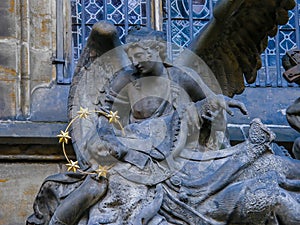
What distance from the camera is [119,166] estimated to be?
10.7 metres

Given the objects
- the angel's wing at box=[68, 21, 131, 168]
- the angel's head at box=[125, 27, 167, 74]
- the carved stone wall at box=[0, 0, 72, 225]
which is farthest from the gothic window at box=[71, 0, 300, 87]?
the angel's head at box=[125, 27, 167, 74]

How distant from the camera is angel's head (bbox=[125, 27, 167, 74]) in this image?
10977mm

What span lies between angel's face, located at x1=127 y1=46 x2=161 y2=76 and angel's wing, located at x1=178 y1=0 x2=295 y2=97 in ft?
1.78

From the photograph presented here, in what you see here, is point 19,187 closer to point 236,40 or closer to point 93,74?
point 93,74

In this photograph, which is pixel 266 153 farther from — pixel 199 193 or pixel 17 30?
pixel 17 30

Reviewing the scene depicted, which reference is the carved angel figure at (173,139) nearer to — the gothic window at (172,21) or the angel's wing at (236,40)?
the angel's wing at (236,40)

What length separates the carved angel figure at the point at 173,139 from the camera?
10508mm

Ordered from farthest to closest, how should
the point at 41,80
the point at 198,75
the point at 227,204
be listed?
1. the point at 41,80
2. the point at 198,75
3. the point at 227,204

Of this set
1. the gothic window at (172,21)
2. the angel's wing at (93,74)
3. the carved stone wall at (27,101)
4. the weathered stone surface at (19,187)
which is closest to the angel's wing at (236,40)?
the angel's wing at (93,74)

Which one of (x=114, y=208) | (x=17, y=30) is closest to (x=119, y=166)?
(x=114, y=208)

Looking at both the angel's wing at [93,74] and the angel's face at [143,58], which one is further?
the angel's wing at [93,74]

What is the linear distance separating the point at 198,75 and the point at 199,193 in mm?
1071

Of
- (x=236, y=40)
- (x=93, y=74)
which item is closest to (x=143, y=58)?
(x=93, y=74)

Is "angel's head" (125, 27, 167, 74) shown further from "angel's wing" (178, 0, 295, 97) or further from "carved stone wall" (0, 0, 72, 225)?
"carved stone wall" (0, 0, 72, 225)
